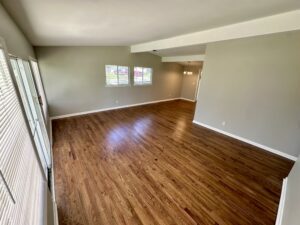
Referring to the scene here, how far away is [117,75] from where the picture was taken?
5.71 meters

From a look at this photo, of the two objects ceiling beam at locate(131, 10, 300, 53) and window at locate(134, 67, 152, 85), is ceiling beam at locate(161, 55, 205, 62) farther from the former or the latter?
ceiling beam at locate(131, 10, 300, 53)

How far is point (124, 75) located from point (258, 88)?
4646 millimetres

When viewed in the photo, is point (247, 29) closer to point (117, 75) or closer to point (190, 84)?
point (117, 75)

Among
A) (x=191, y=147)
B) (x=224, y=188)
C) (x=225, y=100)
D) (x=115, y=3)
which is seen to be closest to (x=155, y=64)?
(x=225, y=100)

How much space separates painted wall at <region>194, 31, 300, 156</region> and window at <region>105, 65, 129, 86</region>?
3.27 metres

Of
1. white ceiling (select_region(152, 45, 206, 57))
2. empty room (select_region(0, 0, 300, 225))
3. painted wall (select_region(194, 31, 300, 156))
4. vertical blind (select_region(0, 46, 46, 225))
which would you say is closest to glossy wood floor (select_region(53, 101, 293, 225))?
empty room (select_region(0, 0, 300, 225))

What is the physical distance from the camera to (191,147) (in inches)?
129

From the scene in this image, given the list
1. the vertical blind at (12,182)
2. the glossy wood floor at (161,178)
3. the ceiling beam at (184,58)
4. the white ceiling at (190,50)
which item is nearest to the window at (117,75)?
the white ceiling at (190,50)

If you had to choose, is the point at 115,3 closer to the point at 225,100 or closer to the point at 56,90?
the point at 225,100

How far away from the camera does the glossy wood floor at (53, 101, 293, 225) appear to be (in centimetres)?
173

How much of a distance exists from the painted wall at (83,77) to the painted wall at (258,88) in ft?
10.8

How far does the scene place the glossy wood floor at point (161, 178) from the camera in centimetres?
173

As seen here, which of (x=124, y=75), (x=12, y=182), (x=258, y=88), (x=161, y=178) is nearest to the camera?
(x=12, y=182)

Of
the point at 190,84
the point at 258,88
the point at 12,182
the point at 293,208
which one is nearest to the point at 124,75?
the point at 190,84
